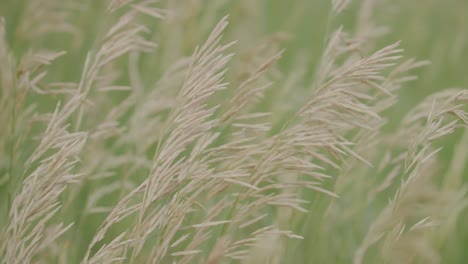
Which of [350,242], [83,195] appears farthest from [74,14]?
[350,242]

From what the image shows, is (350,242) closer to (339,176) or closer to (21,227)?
(339,176)

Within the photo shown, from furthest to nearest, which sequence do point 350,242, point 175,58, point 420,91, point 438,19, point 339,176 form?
point 438,19, point 420,91, point 175,58, point 350,242, point 339,176

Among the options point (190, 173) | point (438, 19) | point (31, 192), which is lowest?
point (31, 192)

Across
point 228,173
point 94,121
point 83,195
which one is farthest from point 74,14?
point 228,173

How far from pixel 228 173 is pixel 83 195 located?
3.41ft

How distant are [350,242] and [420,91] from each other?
74.4 inches

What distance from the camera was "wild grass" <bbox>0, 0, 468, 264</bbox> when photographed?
1598 millimetres

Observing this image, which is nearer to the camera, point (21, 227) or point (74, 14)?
point (21, 227)

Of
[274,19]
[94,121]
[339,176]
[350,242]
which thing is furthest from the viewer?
[274,19]

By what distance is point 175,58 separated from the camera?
3084 millimetres

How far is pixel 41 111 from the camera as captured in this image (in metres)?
3.10

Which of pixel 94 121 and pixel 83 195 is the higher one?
pixel 94 121

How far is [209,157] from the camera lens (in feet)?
6.95

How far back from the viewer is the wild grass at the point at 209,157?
5.24 ft
